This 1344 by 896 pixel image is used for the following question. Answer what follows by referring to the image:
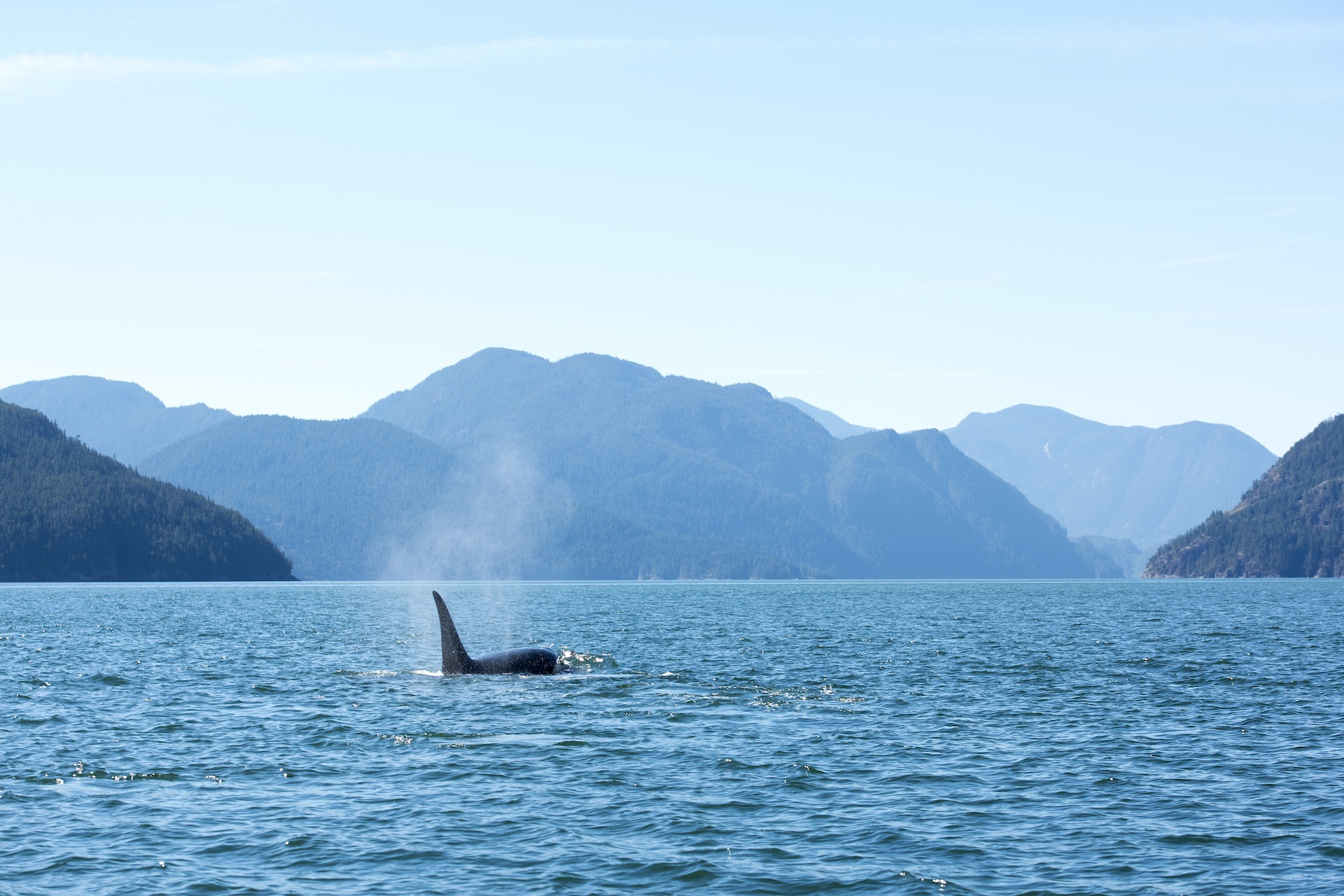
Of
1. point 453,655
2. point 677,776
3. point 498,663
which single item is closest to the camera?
point 677,776

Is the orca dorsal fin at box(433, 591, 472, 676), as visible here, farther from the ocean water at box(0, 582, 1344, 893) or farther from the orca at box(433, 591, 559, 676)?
the ocean water at box(0, 582, 1344, 893)

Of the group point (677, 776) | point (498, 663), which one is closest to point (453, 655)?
point (498, 663)

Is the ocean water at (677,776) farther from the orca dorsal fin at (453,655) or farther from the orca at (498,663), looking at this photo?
the orca at (498,663)

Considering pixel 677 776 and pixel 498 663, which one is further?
pixel 498 663

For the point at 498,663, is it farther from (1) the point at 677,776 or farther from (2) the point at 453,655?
(1) the point at 677,776

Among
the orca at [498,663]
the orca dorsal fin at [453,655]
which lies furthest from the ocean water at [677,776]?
the orca at [498,663]

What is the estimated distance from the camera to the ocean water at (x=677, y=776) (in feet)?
83.9

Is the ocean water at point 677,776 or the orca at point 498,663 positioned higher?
the orca at point 498,663

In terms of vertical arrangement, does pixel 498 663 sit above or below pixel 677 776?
above

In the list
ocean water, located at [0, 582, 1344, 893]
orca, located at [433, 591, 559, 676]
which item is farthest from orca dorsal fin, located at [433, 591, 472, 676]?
ocean water, located at [0, 582, 1344, 893]

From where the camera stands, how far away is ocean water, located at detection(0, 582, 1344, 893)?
2558 centimetres

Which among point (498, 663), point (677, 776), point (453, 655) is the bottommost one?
point (677, 776)

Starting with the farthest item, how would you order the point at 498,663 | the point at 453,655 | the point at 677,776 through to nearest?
the point at 498,663
the point at 453,655
the point at 677,776

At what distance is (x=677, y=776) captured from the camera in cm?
3512
